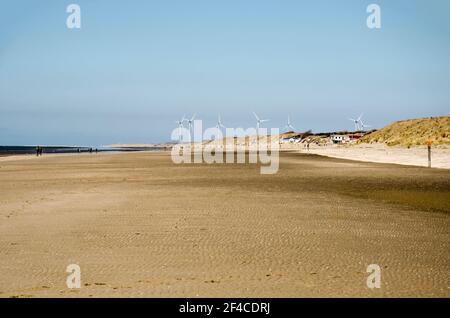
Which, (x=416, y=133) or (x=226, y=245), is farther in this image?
(x=416, y=133)

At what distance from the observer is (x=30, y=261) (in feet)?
28.1

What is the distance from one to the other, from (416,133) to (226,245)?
8409 cm

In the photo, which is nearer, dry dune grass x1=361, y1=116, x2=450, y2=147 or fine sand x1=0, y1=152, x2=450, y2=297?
fine sand x1=0, y1=152, x2=450, y2=297

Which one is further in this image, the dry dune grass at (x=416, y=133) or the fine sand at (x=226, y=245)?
the dry dune grass at (x=416, y=133)

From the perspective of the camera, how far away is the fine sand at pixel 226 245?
23.5ft

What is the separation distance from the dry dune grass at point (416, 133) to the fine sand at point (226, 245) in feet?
178

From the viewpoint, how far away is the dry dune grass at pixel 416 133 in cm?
7300

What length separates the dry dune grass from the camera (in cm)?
7300

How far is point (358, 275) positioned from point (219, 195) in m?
11.6

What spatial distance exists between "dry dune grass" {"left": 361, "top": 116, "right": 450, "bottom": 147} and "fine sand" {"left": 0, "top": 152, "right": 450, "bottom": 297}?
178 ft

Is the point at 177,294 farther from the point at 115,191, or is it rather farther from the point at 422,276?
the point at 115,191

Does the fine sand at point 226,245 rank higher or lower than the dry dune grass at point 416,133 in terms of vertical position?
lower

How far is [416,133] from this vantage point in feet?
282

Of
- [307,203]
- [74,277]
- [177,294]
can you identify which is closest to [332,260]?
[177,294]
